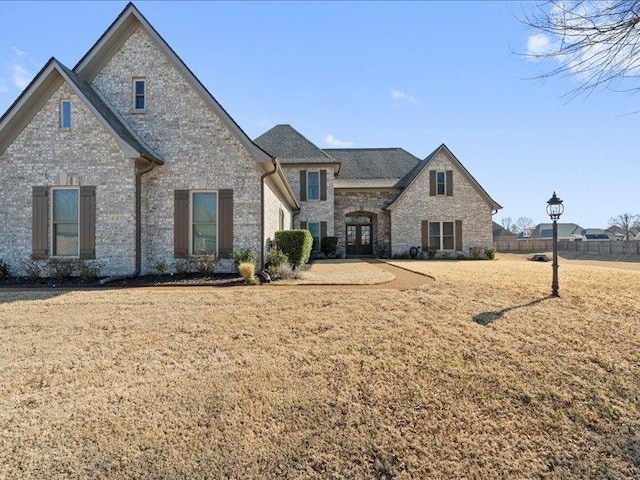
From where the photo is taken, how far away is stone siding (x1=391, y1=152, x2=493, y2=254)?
2114 centimetres

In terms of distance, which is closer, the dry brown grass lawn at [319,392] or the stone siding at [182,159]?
the dry brown grass lawn at [319,392]

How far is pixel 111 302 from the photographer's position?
6.91 meters

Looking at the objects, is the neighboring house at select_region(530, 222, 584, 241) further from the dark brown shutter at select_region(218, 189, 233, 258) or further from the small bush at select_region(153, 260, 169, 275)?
the small bush at select_region(153, 260, 169, 275)

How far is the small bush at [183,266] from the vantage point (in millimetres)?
10253

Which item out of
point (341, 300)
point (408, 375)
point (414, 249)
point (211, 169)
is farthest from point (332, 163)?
point (408, 375)

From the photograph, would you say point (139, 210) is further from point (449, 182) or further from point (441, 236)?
point (449, 182)

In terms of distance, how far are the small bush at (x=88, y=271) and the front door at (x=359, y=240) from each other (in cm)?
1583

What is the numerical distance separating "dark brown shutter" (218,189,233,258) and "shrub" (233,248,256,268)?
0.36m

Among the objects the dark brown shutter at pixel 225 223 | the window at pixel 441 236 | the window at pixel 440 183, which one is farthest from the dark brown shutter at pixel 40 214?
the window at pixel 440 183

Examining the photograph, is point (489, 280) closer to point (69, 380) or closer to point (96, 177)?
point (69, 380)

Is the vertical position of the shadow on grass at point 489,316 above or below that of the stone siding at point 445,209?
below

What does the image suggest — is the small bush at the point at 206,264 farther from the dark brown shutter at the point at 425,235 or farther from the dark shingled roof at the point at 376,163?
the dark shingled roof at the point at 376,163

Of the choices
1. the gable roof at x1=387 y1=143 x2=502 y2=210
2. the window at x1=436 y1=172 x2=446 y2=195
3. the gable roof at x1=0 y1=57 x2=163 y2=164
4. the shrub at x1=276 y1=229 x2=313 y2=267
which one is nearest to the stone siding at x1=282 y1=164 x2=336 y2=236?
the gable roof at x1=387 y1=143 x2=502 y2=210

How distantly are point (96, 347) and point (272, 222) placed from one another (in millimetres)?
8377
